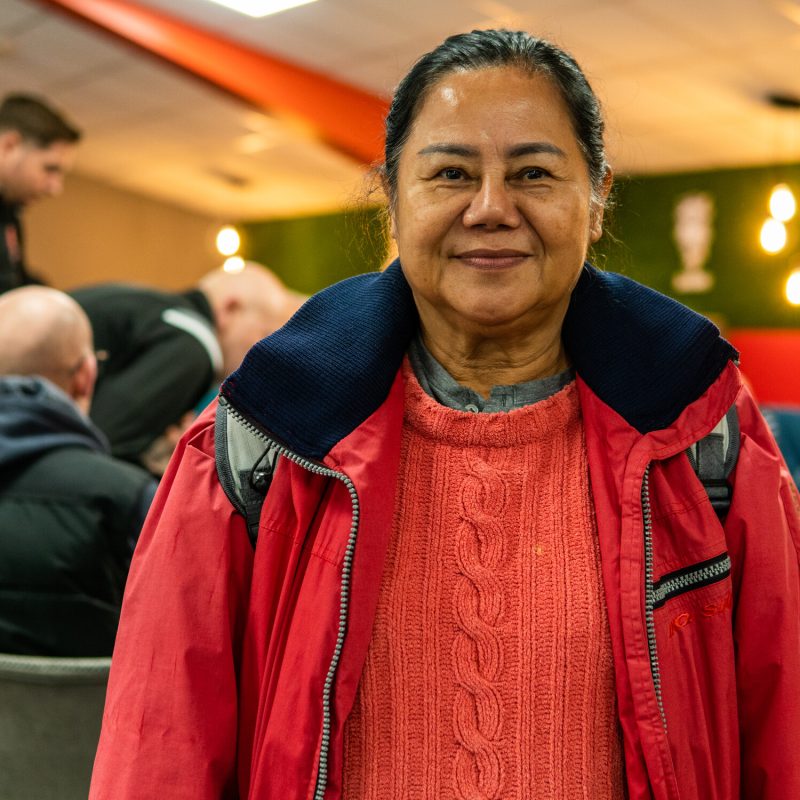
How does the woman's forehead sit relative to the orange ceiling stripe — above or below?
above

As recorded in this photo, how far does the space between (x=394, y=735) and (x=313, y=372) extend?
463 mm

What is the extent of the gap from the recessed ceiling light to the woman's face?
4705mm

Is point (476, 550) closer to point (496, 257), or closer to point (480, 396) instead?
point (480, 396)

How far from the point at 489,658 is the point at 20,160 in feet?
11.4

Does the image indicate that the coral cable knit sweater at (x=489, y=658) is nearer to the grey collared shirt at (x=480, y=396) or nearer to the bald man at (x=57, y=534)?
the grey collared shirt at (x=480, y=396)

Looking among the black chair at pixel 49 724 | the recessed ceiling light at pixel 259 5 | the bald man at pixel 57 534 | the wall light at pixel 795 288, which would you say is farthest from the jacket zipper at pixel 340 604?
the wall light at pixel 795 288

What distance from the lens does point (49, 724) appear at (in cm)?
162

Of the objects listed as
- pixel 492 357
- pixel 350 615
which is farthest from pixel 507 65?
pixel 350 615

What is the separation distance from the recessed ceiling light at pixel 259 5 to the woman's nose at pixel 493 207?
4.77 meters

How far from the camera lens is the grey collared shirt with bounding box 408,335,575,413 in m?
1.28

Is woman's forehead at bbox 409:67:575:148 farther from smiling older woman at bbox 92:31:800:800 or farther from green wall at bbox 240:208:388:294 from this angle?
green wall at bbox 240:208:388:294

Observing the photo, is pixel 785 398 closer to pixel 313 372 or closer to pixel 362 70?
pixel 362 70

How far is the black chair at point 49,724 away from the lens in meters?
1.59

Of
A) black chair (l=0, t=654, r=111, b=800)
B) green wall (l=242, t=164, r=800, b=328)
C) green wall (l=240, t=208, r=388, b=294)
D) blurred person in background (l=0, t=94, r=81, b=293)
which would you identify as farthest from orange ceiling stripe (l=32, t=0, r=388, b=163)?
black chair (l=0, t=654, r=111, b=800)
